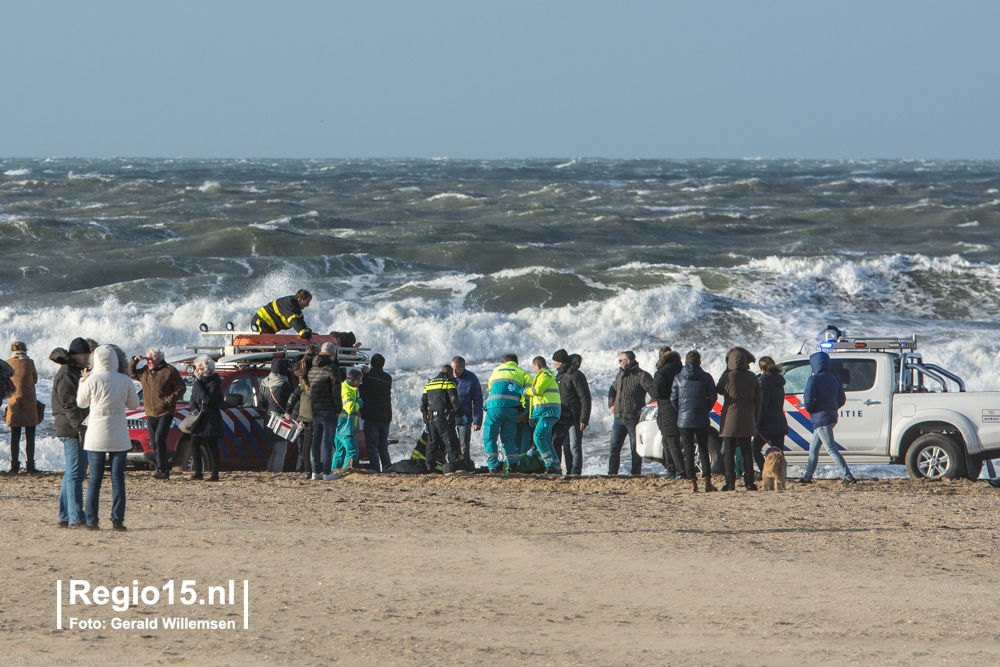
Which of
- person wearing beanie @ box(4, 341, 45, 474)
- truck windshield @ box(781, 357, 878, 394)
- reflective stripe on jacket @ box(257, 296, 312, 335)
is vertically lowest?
person wearing beanie @ box(4, 341, 45, 474)

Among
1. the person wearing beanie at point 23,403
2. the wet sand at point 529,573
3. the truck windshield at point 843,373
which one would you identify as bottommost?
the wet sand at point 529,573

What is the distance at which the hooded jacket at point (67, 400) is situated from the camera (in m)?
8.85

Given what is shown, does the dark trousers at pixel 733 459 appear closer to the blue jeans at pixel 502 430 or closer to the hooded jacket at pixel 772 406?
the hooded jacket at pixel 772 406

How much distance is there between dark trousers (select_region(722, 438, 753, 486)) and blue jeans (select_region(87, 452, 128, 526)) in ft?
18.5


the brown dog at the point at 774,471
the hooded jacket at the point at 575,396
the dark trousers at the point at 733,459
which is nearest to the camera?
the brown dog at the point at 774,471

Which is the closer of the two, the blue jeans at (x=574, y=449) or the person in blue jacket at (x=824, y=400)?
the person in blue jacket at (x=824, y=400)

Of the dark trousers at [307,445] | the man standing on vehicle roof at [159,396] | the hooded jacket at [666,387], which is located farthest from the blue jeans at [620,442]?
the man standing on vehicle roof at [159,396]

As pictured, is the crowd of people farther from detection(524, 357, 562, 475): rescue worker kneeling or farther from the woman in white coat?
the woman in white coat

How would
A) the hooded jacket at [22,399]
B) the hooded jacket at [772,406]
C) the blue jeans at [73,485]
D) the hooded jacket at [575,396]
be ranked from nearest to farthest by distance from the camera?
1. the blue jeans at [73,485]
2. the hooded jacket at [772,406]
3. the hooded jacket at [22,399]
4. the hooded jacket at [575,396]

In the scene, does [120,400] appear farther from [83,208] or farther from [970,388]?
[83,208]

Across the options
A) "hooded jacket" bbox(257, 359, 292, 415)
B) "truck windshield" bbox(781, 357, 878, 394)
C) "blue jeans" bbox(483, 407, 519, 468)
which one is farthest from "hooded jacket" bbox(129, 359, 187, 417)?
"truck windshield" bbox(781, 357, 878, 394)

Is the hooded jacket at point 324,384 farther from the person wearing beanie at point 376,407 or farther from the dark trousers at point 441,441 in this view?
the dark trousers at point 441,441

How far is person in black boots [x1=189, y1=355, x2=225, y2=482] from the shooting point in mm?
11773

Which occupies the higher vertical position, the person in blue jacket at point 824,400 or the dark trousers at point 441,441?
the person in blue jacket at point 824,400
